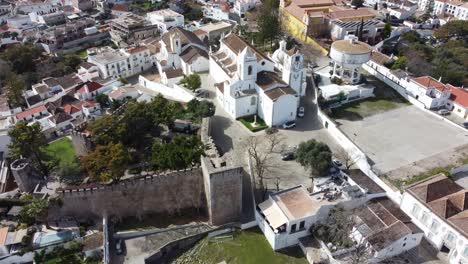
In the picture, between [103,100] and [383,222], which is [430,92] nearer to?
[383,222]

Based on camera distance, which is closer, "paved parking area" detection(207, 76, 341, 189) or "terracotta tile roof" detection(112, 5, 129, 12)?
"paved parking area" detection(207, 76, 341, 189)

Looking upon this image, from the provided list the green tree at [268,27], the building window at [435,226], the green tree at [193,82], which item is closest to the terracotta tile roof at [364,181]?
the building window at [435,226]

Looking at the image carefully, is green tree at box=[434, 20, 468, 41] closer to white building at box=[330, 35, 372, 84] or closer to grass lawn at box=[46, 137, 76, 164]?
white building at box=[330, 35, 372, 84]

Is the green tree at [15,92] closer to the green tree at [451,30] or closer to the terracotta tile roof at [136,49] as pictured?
the terracotta tile roof at [136,49]

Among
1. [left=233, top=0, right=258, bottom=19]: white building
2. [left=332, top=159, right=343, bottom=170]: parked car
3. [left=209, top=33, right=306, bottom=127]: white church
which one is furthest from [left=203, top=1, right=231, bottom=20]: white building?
[left=332, top=159, right=343, bottom=170]: parked car

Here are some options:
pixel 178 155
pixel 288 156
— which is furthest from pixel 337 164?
pixel 178 155

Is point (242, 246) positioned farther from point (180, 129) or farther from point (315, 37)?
point (315, 37)
